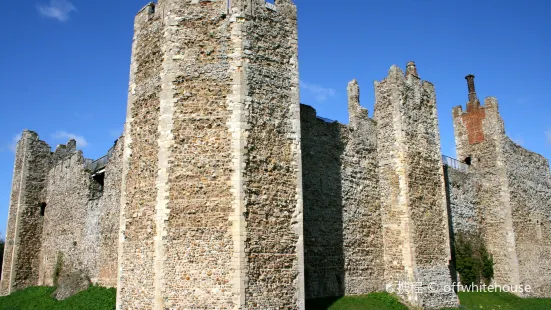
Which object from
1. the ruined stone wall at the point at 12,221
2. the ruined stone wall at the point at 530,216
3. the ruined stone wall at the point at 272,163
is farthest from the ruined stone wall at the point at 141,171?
the ruined stone wall at the point at 530,216

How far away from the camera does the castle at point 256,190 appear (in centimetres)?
1108

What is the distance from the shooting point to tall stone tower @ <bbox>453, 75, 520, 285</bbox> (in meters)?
20.8

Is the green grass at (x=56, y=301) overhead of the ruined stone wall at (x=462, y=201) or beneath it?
beneath

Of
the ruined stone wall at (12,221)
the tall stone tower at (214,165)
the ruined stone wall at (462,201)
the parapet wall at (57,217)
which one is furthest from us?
the ruined stone wall at (12,221)

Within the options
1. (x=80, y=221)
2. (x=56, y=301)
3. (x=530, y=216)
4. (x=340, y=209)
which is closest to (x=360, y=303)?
(x=340, y=209)

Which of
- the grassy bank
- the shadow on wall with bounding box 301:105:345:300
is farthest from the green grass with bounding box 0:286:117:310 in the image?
the shadow on wall with bounding box 301:105:345:300

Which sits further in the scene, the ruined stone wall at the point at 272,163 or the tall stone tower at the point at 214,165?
the ruined stone wall at the point at 272,163

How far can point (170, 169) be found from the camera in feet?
37.4

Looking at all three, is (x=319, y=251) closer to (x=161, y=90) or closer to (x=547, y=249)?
(x=161, y=90)

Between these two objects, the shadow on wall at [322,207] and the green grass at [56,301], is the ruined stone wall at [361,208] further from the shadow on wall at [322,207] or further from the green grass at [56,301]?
the green grass at [56,301]

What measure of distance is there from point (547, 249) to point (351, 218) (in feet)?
41.9

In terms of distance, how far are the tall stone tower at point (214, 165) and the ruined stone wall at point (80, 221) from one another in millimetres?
5133

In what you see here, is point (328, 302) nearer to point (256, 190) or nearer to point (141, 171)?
point (256, 190)

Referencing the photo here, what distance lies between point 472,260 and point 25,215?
19856 millimetres
